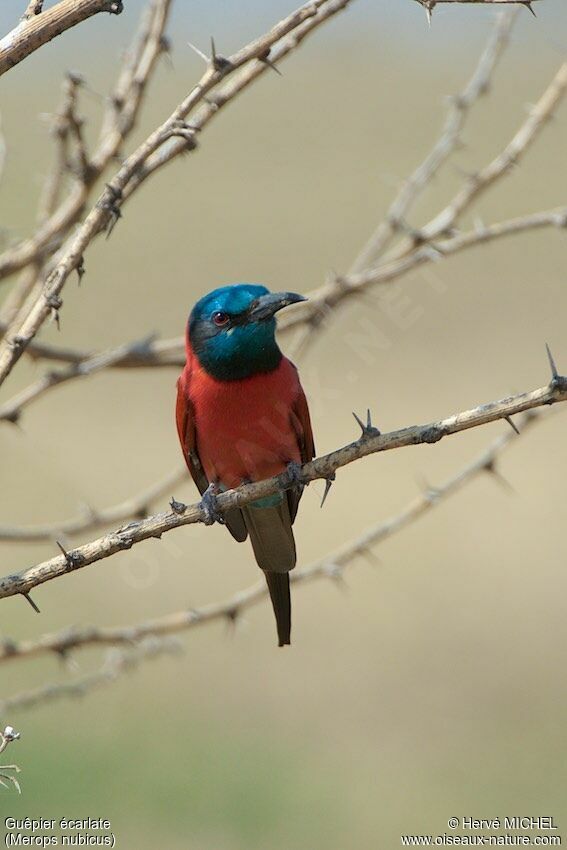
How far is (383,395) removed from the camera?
14.0m

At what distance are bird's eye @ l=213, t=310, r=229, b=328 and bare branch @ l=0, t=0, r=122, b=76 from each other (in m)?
1.72

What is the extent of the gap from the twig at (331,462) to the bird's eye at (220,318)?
1135 mm

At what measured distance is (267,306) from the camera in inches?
174

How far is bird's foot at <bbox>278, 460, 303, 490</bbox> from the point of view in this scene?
12.6ft

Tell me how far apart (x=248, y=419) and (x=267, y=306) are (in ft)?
1.62

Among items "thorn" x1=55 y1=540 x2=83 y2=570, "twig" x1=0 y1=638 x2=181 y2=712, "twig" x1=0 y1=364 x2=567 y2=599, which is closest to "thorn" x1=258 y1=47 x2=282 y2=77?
"twig" x1=0 y1=364 x2=567 y2=599

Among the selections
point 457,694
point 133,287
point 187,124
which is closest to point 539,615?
point 457,694

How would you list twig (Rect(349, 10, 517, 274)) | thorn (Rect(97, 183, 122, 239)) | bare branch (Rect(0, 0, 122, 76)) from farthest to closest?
1. twig (Rect(349, 10, 517, 274))
2. thorn (Rect(97, 183, 122, 239))
3. bare branch (Rect(0, 0, 122, 76))

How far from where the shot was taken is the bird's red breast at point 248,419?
15.3ft

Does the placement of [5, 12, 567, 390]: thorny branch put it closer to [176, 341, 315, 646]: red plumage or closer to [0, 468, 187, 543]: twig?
[176, 341, 315, 646]: red plumage

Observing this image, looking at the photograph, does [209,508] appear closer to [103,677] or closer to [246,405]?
[246,405]

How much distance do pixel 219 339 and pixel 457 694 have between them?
6754 millimetres

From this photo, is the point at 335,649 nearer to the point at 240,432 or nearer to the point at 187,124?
the point at 240,432

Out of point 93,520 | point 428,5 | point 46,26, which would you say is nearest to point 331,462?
point 428,5
